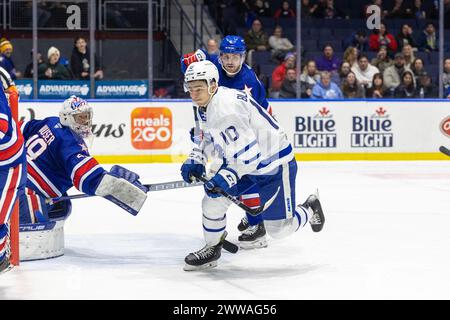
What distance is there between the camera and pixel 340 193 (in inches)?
309

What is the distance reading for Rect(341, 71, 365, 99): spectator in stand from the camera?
10.8 m

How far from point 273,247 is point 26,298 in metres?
1.73

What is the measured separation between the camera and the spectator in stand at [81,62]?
34.6 ft

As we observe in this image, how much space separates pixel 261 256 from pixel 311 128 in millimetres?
5361

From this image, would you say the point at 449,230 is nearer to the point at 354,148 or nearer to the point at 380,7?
the point at 354,148

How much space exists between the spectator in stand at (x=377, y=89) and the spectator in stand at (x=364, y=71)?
0.08 meters

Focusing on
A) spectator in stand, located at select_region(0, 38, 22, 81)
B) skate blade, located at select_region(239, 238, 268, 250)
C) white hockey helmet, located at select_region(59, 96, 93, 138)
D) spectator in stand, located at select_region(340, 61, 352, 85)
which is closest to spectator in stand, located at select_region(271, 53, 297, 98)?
spectator in stand, located at select_region(340, 61, 352, 85)

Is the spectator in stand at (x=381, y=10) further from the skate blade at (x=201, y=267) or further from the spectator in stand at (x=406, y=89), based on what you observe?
the skate blade at (x=201, y=267)

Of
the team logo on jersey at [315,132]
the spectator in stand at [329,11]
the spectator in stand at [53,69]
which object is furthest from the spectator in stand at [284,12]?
the spectator in stand at [53,69]

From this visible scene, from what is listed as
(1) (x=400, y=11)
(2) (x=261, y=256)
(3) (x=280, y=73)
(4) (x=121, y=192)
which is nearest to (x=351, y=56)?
(3) (x=280, y=73)

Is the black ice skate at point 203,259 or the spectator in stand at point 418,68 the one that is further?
the spectator in stand at point 418,68

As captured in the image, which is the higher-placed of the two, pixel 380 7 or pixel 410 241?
pixel 380 7

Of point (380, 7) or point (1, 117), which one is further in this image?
point (380, 7)
